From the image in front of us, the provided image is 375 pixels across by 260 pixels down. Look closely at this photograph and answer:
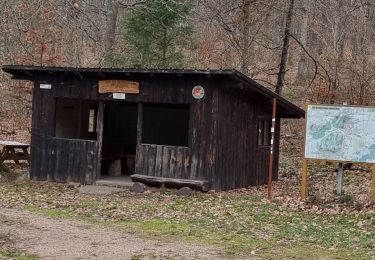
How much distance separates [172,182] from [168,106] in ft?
14.6

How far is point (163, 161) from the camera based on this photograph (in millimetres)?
14820

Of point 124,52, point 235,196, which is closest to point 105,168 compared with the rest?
point 235,196

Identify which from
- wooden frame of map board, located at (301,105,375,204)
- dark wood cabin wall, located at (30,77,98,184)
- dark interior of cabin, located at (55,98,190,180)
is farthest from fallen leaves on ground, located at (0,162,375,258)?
dark interior of cabin, located at (55,98,190,180)

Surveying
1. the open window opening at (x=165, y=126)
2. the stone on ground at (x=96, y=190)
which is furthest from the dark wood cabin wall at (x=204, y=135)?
the open window opening at (x=165, y=126)

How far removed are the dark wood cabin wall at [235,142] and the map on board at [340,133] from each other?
2.23 metres

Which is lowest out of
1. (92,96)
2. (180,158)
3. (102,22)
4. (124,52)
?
(180,158)

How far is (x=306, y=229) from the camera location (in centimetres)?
1016

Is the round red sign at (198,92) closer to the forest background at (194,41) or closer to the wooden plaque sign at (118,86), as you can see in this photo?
the wooden plaque sign at (118,86)

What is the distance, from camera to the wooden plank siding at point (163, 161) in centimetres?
1462

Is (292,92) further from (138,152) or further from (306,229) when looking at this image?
(306,229)

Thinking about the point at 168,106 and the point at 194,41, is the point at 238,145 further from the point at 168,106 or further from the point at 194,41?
the point at 194,41

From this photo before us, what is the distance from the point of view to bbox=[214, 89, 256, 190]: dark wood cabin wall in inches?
578

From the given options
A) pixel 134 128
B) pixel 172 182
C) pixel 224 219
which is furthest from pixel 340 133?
pixel 134 128

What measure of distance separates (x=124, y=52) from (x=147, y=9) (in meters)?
3.98
